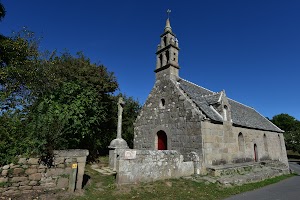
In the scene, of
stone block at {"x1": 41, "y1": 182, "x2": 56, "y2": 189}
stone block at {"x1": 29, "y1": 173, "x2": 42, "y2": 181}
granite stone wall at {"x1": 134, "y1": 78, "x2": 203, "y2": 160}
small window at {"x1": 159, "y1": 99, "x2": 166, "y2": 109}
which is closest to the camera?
stone block at {"x1": 29, "y1": 173, "x2": 42, "y2": 181}

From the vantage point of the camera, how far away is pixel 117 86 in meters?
16.8

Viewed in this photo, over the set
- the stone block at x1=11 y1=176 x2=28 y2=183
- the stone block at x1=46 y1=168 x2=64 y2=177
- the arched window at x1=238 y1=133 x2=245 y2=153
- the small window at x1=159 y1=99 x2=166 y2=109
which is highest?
the small window at x1=159 y1=99 x2=166 y2=109

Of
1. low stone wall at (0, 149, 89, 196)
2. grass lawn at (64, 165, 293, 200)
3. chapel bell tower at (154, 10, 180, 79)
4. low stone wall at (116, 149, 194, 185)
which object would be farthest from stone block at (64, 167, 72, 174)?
chapel bell tower at (154, 10, 180, 79)

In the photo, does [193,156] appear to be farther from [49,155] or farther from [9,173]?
[9,173]

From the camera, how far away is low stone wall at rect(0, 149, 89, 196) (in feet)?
18.7

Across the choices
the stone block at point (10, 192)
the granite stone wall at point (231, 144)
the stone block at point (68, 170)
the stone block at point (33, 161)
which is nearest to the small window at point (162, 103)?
the granite stone wall at point (231, 144)

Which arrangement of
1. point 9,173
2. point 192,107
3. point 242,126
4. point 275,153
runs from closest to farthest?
point 9,173
point 192,107
point 242,126
point 275,153

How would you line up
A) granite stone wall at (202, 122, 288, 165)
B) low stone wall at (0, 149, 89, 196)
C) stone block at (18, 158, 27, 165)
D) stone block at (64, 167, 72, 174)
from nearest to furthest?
low stone wall at (0, 149, 89, 196), stone block at (18, 158, 27, 165), stone block at (64, 167, 72, 174), granite stone wall at (202, 122, 288, 165)

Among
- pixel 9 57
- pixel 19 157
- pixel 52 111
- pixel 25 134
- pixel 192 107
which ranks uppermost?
pixel 9 57

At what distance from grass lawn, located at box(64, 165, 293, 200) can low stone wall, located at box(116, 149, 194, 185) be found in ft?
1.18

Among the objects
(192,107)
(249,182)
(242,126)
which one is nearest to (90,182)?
(192,107)

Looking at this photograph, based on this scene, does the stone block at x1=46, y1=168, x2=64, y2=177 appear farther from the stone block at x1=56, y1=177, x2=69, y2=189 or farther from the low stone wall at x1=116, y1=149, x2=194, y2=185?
the low stone wall at x1=116, y1=149, x2=194, y2=185

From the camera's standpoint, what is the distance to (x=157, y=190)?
7598 millimetres

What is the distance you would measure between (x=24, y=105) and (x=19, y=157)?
2.97 m
